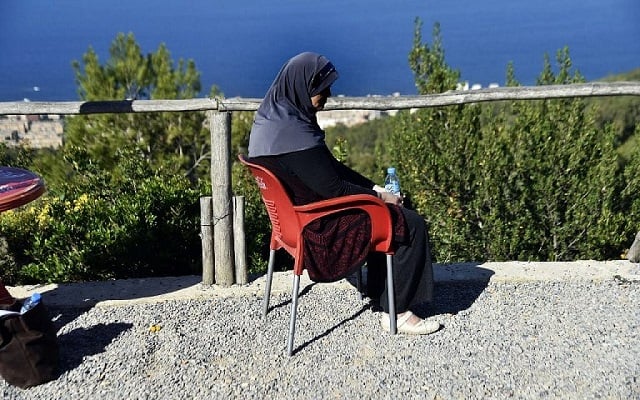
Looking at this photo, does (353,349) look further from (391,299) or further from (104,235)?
(104,235)

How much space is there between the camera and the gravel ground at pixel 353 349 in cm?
244

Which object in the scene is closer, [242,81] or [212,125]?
[212,125]

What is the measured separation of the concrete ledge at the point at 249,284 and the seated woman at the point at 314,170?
0.77 m

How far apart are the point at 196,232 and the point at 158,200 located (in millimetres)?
323

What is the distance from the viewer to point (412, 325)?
9.55ft

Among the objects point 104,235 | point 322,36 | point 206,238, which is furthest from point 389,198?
point 322,36

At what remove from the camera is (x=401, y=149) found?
7.09m

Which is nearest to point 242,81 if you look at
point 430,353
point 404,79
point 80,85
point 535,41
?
point 404,79

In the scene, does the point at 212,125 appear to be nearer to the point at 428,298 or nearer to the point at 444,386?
the point at 428,298

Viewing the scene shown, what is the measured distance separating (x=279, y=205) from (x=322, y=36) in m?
106

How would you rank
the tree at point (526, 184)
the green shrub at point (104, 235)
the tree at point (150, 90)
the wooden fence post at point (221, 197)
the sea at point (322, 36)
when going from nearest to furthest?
the wooden fence post at point (221, 197) < the green shrub at point (104, 235) < the tree at point (526, 184) < the tree at point (150, 90) < the sea at point (322, 36)

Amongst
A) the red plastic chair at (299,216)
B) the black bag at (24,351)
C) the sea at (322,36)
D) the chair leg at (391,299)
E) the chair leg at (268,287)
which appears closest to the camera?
the black bag at (24,351)

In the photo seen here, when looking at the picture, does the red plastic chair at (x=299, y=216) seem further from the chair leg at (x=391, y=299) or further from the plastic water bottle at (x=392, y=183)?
the plastic water bottle at (x=392, y=183)

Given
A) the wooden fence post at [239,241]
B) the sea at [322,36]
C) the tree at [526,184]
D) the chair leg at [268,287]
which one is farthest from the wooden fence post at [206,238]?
the sea at [322,36]
